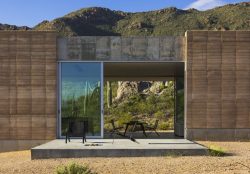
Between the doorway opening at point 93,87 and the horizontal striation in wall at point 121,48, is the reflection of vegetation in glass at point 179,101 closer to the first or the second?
the doorway opening at point 93,87

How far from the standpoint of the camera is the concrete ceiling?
18016mm

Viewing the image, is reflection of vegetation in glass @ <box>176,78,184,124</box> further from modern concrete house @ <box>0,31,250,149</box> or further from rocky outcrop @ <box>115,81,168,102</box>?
rocky outcrop @ <box>115,81,168,102</box>

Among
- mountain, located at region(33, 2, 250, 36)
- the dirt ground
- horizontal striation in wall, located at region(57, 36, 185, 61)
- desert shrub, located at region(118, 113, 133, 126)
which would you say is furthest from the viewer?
mountain, located at region(33, 2, 250, 36)

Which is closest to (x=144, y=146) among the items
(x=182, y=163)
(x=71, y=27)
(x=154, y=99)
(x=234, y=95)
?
(x=182, y=163)

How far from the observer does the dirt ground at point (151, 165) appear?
11297 mm

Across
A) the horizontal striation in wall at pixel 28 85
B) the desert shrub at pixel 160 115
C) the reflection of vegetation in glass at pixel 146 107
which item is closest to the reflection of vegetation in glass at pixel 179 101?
the horizontal striation in wall at pixel 28 85

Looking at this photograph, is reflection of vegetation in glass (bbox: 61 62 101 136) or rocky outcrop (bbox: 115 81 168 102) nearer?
reflection of vegetation in glass (bbox: 61 62 101 136)

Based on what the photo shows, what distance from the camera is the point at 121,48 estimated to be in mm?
17578

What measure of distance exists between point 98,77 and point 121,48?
1287 millimetres

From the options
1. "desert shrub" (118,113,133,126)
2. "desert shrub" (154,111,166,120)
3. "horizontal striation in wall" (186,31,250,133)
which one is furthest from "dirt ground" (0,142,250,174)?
"desert shrub" (154,111,166,120)

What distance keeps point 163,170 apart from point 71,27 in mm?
56489

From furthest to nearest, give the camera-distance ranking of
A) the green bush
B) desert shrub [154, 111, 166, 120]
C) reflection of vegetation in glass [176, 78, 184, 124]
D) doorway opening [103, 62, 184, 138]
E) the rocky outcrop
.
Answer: the rocky outcrop → desert shrub [154, 111, 166, 120] → reflection of vegetation in glass [176, 78, 184, 124] → doorway opening [103, 62, 184, 138] → the green bush

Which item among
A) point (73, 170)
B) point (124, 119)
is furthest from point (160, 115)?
point (73, 170)

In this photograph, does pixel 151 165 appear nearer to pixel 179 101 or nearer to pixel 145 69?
pixel 145 69
